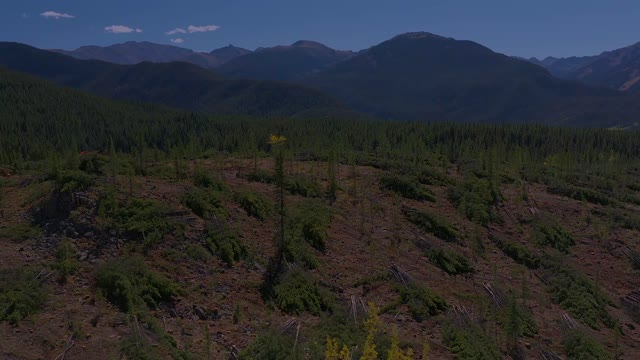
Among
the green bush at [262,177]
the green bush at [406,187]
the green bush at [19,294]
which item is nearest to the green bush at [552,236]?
the green bush at [406,187]

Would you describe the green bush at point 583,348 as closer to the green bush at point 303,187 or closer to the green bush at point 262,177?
the green bush at point 303,187

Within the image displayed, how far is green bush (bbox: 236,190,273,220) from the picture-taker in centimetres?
2950

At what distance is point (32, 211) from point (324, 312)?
15.1m

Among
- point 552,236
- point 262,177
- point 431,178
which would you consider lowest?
point 552,236

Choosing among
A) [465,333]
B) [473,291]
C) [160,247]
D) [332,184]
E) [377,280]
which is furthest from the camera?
[332,184]

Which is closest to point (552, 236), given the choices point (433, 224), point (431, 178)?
point (433, 224)

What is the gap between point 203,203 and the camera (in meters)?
27.4

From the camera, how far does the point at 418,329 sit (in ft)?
72.9

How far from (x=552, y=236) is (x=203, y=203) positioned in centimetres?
2461

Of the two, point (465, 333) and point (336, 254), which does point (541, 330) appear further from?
point (336, 254)

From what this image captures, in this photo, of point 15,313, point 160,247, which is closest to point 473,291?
point 160,247

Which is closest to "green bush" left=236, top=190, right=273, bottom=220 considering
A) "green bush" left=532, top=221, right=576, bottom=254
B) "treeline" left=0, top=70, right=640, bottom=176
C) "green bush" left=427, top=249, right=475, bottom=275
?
"green bush" left=427, top=249, right=475, bottom=275

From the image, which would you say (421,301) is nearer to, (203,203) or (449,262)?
(449,262)

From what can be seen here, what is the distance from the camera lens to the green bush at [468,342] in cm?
2064
